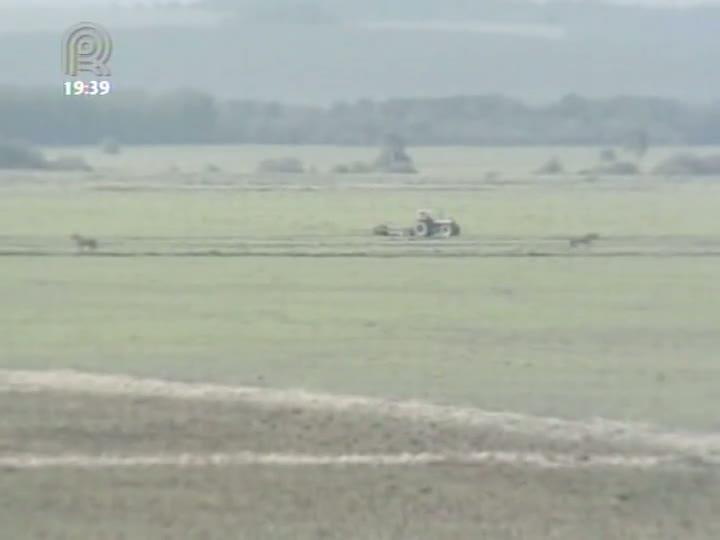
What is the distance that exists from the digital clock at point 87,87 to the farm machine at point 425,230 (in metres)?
8.93

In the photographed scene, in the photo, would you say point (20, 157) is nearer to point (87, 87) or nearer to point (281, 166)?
point (281, 166)

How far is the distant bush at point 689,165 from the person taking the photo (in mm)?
43438

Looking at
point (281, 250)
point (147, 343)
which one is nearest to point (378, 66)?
point (281, 250)

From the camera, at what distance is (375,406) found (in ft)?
47.9

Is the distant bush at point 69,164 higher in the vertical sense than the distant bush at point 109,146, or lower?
higher

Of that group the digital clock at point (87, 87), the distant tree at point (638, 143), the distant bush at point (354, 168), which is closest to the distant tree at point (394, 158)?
the distant bush at point (354, 168)

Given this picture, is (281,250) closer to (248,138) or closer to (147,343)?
(248,138)

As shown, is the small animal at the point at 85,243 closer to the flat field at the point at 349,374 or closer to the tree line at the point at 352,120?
the flat field at the point at 349,374

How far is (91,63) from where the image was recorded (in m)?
22.0

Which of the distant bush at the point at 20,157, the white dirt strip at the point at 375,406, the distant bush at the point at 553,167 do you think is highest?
the distant bush at the point at 553,167

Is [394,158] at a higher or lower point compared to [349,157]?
higher

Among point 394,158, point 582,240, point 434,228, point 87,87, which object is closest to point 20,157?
point 434,228

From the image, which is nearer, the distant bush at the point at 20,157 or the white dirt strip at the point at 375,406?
the white dirt strip at the point at 375,406

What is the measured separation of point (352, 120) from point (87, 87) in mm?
15367
